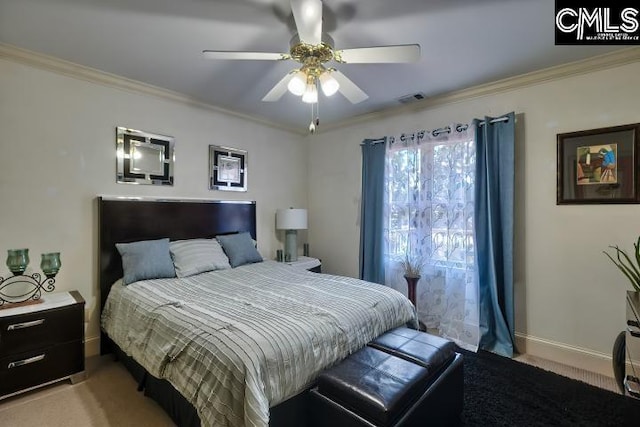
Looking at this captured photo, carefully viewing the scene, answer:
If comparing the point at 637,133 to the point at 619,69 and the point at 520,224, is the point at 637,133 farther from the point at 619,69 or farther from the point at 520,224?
the point at 520,224

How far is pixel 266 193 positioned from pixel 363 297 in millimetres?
2457

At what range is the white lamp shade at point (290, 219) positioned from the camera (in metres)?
4.00

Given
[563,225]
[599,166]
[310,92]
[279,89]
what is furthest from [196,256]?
[599,166]

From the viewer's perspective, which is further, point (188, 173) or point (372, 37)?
point (188, 173)

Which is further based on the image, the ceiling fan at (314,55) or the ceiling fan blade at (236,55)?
the ceiling fan blade at (236,55)

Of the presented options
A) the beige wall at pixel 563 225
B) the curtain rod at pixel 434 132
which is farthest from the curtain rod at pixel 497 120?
the beige wall at pixel 563 225

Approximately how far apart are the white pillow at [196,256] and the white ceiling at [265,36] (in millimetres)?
1625

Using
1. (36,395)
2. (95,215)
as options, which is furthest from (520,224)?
(36,395)

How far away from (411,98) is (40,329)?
152 inches

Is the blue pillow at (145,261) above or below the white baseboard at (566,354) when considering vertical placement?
above

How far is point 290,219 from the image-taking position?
13.1ft

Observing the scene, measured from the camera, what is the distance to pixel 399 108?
3.62 m

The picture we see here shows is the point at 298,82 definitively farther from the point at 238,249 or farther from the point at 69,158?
the point at 69,158

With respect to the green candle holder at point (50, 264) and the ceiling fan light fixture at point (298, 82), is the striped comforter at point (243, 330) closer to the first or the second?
the green candle holder at point (50, 264)
